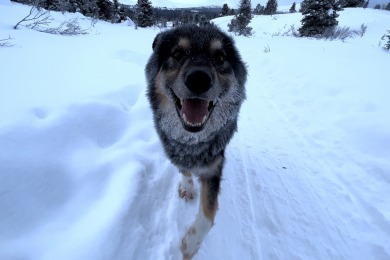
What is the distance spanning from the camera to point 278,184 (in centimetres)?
288

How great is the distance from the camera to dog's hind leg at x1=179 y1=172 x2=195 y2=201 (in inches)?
102

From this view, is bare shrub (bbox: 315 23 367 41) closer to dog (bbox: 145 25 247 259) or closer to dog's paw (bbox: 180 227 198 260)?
dog (bbox: 145 25 247 259)

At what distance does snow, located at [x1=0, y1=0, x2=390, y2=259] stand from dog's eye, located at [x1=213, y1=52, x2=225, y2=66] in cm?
136

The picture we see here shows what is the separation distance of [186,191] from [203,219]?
586 millimetres

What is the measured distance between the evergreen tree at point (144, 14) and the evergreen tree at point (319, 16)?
18.2m

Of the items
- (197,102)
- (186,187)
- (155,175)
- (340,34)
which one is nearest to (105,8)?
(340,34)

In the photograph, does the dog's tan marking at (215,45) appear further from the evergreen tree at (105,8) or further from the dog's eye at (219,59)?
the evergreen tree at (105,8)

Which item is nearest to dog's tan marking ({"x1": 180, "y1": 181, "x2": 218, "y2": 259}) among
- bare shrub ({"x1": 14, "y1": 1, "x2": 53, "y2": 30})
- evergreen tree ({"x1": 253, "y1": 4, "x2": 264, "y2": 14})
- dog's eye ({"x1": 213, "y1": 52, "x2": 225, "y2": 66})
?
dog's eye ({"x1": 213, "y1": 52, "x2": 225, "y2": 66})

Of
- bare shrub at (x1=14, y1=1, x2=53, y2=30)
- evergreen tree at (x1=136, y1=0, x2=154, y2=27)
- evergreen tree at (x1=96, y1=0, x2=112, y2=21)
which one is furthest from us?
evergreen tree at (x1=96, y1=0, x2=112, y2=21)

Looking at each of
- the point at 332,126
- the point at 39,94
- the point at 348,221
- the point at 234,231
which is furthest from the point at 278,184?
the point at 39,94

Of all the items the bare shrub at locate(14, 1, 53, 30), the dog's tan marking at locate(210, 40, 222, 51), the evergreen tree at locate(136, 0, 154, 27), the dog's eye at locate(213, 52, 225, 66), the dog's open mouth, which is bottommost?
the evergreen tree at locate(136, 0, 154, 27)

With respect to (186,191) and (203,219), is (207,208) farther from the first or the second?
(186,191)

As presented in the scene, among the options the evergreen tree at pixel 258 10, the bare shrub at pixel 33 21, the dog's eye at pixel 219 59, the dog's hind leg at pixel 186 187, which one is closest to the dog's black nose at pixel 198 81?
the dog's eye at pixel 219 59

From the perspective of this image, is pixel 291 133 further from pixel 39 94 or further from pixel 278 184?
pixel 39 94
